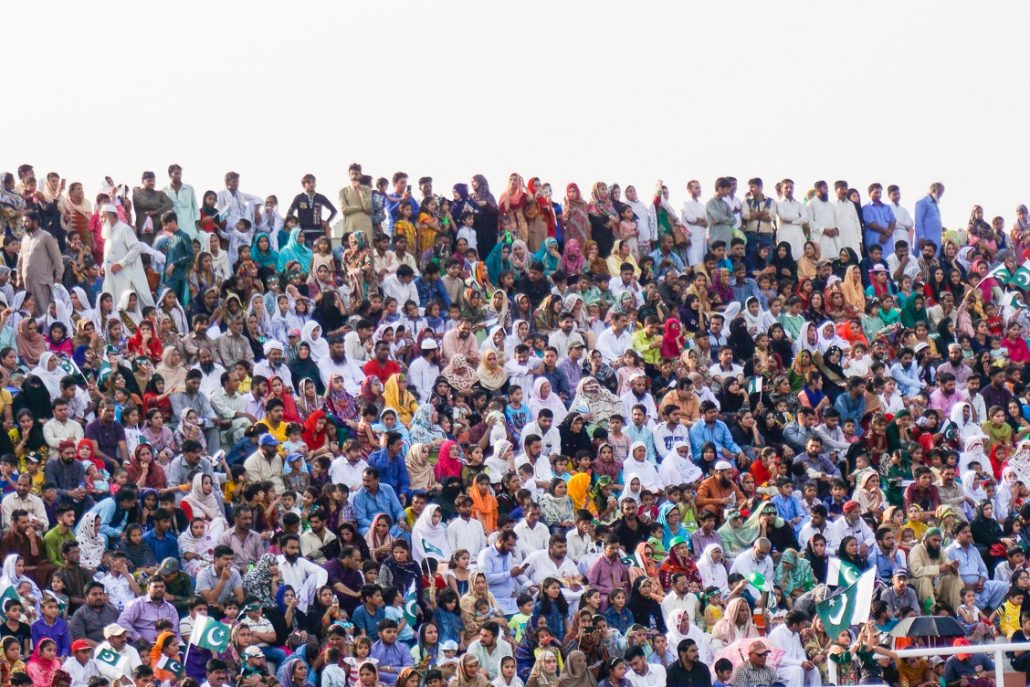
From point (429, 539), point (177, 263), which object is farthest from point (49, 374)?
point (429, 539)

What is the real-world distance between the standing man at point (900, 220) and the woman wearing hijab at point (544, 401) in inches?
310

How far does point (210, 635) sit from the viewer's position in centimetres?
2022

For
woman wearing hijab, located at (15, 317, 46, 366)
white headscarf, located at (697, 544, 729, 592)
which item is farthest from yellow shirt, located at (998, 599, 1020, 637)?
woman wearing hijab, located at (15, 317, 46, 366)

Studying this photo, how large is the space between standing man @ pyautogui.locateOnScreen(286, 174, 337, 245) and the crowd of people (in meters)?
0.04

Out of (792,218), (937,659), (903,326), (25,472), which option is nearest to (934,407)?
(903,326)

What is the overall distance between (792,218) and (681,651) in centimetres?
1169

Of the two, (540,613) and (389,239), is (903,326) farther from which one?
(540,613)

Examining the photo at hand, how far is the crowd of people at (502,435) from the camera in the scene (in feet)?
70.6

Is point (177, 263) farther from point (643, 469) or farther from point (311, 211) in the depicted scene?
point (643, 469)

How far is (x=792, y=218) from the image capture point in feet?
105

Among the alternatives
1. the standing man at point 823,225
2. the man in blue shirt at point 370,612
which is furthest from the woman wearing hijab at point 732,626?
the standing man at point 823,225

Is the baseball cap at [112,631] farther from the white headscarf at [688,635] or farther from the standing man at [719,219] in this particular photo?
the standing man at [719,219]

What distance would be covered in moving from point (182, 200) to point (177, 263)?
1241mm

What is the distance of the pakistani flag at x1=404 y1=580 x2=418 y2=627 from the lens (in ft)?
72.0
